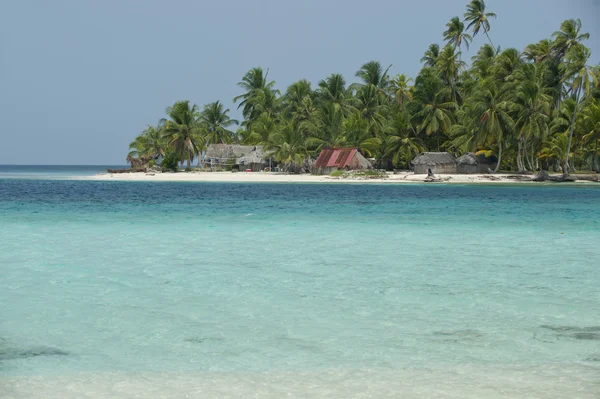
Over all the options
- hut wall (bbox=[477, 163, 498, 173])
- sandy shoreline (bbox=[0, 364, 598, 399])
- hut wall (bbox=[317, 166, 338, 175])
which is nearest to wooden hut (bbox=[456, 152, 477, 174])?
hut wall (bbox=[477, 163, 498, 173])

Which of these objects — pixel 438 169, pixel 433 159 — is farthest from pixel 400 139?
pixel 438 169

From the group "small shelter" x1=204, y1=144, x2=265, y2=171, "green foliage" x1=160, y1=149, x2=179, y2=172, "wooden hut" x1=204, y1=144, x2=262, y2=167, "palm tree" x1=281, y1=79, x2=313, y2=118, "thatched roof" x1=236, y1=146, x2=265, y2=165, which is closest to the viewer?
"palm tree" x1=281, y1=79, x2=313, y2=118

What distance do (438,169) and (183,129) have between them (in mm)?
26061

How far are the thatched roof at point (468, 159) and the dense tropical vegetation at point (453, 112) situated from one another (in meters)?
0.75

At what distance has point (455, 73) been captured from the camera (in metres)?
53.1

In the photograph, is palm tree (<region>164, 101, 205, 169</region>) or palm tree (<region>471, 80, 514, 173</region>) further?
palm tree (<region>164, 101, 205, 169</region>)

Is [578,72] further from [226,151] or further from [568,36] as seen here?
[226,151]

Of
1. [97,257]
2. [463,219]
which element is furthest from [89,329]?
[463,219]

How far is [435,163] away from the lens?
47.3m

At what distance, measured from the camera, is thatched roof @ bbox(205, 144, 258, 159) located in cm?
6328

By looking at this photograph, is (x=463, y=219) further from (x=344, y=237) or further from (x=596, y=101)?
(x=596, y=101)

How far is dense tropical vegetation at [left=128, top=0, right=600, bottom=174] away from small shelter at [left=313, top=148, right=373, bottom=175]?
1.95 meters

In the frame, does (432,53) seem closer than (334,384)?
No

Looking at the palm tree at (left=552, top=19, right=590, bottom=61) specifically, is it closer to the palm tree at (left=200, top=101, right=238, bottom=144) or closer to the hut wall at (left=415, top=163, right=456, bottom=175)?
the hut wall at (left=415, top=163, right=456, bottom=175)
